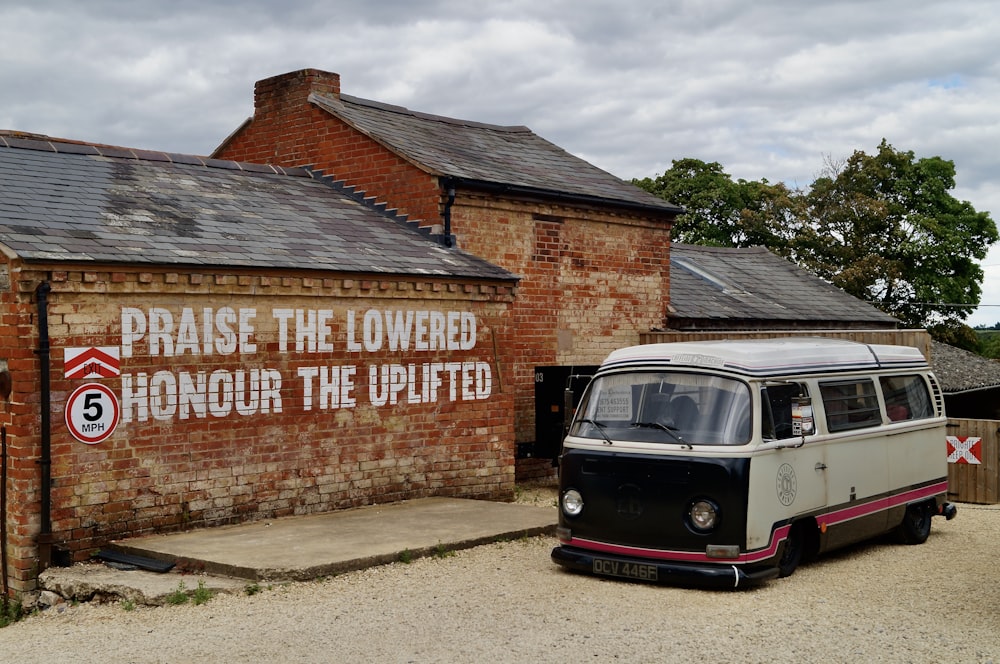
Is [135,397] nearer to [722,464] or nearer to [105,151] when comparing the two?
[105,151]

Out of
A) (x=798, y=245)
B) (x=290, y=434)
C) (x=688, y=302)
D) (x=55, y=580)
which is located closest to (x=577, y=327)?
(x=688, y=302)

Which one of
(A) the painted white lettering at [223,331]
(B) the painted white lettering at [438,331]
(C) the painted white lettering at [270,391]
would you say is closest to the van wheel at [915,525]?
(B) the painted white lettering at [438,331]

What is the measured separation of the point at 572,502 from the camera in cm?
997

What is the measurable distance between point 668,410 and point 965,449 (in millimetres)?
8863

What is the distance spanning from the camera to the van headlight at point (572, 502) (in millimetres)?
9898

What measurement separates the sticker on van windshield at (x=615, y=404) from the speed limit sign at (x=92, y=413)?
5053 millimetres

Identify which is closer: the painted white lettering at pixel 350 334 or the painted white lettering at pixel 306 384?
the painted white lettering at pixel 306 384

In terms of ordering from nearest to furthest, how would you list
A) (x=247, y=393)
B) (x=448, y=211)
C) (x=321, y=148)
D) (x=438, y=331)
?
(x=247, y=393) → (x=438, y=331) → (x=448, y=211) → (x=321, y=148)

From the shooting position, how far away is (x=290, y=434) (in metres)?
12.8

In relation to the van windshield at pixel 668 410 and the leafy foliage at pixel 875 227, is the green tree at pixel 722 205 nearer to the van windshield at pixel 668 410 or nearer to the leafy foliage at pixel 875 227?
the leafy foliage at pixel 875 227

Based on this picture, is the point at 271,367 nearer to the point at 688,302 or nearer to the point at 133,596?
the point at 133,596

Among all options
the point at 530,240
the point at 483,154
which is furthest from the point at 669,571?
the point at 483,154

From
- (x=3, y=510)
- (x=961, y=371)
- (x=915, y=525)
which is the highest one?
(x=961, y=371)

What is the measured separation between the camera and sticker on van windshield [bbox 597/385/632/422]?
398 inches
